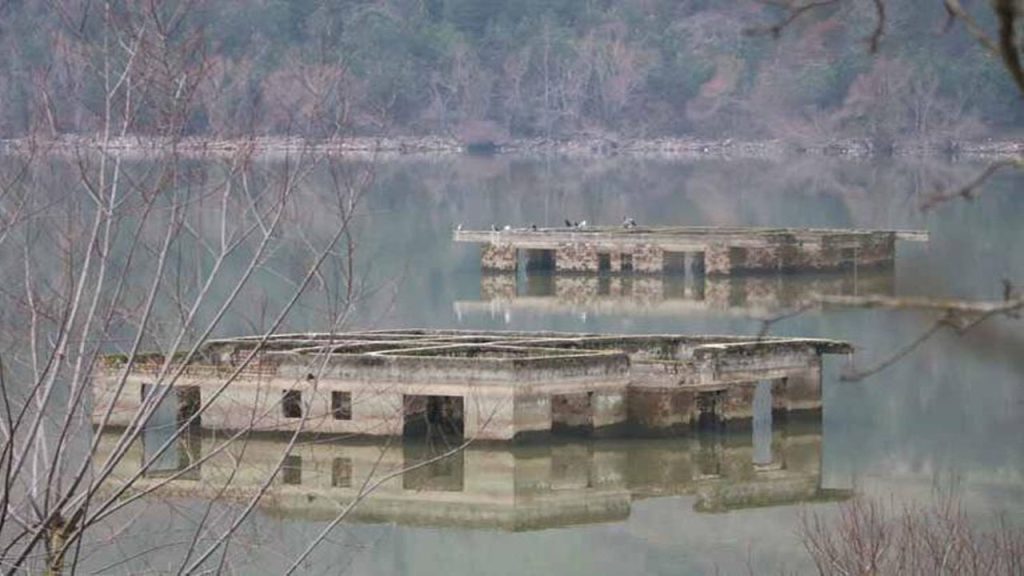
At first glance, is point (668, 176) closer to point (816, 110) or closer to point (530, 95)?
point (816, 110)

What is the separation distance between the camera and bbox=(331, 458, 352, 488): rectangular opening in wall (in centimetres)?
3129

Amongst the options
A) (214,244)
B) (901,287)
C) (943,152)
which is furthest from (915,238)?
(943,152)

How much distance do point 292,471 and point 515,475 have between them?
3.07 metres

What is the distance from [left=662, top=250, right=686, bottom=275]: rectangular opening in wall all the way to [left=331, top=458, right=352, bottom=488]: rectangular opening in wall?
31.7 metres

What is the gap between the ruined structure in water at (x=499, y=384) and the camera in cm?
3228

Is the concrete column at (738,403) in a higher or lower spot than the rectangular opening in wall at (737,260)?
lower

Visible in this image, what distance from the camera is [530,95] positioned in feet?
536

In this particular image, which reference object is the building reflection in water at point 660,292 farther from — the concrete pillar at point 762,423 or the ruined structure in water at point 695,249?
the concrete pillar at point 762,423

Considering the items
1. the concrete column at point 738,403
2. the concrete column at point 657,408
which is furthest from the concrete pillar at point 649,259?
the concrete column at point 657,408

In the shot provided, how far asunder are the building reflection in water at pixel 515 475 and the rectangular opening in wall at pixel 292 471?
0.07 ft

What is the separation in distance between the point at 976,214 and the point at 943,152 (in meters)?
56.4

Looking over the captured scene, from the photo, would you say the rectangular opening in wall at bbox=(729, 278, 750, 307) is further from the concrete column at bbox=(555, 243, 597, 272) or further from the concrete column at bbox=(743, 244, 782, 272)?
the concrete column at bbox=(555, 243, 597, 272)

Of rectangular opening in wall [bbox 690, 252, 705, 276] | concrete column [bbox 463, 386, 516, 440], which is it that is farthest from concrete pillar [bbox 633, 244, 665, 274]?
concrete column [bbox 463, 386, 516, 440]

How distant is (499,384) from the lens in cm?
3219
